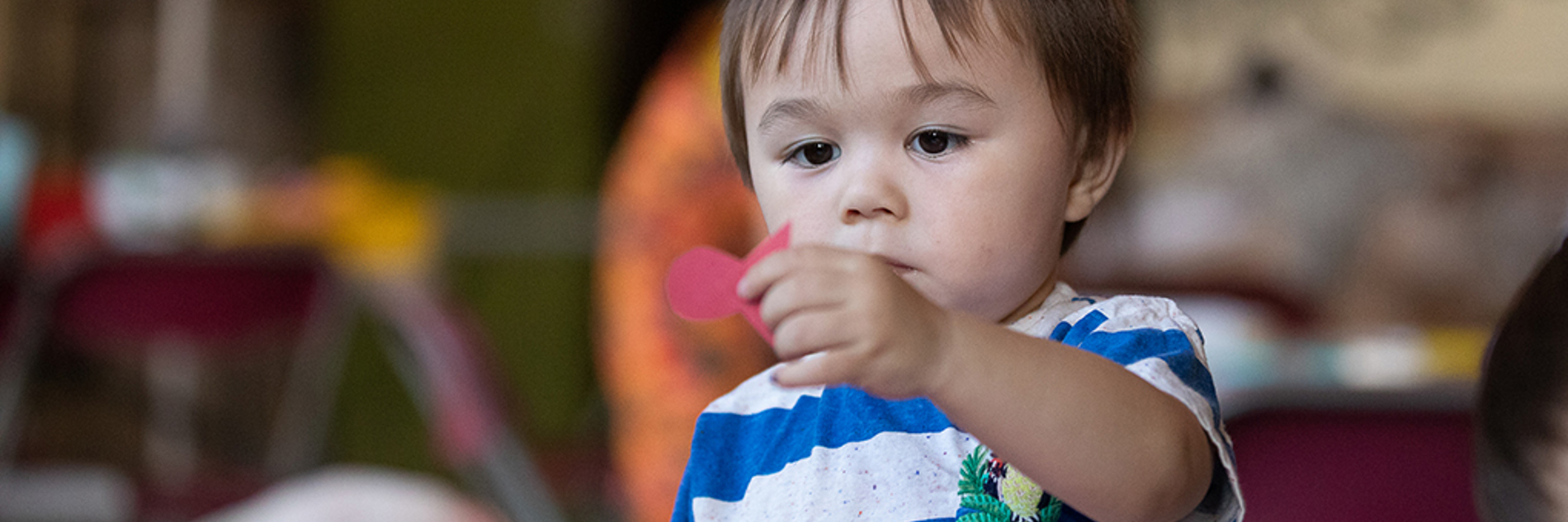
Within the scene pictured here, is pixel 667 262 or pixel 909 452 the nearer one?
pixel 909 452

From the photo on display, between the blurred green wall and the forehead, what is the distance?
3.36 meters

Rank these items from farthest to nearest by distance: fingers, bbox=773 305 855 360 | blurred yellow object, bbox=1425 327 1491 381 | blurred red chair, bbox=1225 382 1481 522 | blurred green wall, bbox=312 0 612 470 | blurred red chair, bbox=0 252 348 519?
blurred green wall, bbox=312 0 612 470 → blurred red chair, bbox=0 252 348 519 → blurred yellow object, bbox=1425 327 1491 381 → blurred red chair, bbox=1225 382 1481 522 → fingers, bbox=773 305 855 360

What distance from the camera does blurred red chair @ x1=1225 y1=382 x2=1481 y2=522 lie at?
103 centimetres

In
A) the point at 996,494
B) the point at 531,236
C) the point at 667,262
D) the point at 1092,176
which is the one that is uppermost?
the point at 1092,176

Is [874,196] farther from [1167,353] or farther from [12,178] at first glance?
[12,178]

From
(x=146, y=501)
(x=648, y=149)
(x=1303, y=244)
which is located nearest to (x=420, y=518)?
(x=648, y=149)

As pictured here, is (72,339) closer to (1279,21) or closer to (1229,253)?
(1229,253)

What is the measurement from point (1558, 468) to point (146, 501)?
234cm

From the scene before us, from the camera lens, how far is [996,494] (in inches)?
20.9

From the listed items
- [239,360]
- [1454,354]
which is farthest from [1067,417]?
[239,360]

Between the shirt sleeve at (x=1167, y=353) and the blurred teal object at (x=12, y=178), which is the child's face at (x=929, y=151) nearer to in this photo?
the shirt sleeve at (x=1167, y=353)

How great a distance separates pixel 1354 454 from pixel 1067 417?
0.70 meters

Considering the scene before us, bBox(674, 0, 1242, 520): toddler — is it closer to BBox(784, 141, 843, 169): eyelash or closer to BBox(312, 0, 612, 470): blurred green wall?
BBox(784, 141, 843, 169): eyelash

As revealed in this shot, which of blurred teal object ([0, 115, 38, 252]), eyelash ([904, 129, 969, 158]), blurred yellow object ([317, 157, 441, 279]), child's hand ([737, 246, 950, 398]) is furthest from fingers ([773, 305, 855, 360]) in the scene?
blurred teal object ([0, 115, 38, 252])
